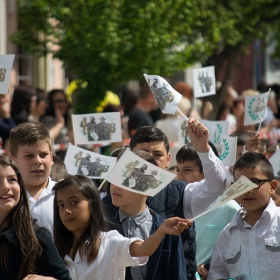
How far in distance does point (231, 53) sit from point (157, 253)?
14.7 meters

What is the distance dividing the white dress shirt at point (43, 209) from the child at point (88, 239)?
1.46ft

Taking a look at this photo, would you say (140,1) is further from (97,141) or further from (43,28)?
(97,141)

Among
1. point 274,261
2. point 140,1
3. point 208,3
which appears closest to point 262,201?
point 274,261

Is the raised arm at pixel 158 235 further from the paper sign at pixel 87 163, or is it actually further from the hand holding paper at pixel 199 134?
the paper sign at pixel 87 163

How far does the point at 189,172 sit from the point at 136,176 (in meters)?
1.81

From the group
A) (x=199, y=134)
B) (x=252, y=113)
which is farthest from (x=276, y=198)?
(x=252, y=113)

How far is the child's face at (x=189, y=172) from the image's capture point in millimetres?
→ 6223

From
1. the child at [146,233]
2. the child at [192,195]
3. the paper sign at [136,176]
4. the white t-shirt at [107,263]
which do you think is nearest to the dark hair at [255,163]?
the child at [192,195]

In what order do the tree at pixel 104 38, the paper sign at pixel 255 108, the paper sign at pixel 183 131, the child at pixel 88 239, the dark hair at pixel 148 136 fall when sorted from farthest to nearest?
the tree at pixel 104 38 < the paper sign at pixel 183 131 < the paper sign at pixel 255 108 < the dark hair at pixel 148 136 < the child at pixel 88 239

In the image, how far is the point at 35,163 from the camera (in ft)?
17.9

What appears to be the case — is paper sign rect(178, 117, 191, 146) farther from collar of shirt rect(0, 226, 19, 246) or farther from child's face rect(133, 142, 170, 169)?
collar of shirt rect(0, 226, 19, 246)

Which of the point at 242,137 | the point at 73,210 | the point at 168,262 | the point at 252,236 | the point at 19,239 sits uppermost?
the point at 242,137

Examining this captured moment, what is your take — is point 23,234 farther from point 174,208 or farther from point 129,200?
point 174,208

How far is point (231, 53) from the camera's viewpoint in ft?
62.7
